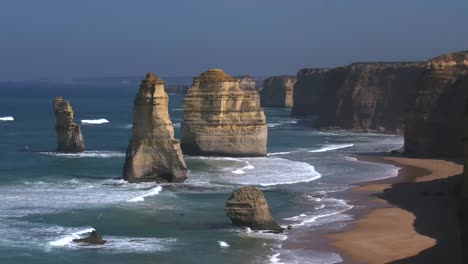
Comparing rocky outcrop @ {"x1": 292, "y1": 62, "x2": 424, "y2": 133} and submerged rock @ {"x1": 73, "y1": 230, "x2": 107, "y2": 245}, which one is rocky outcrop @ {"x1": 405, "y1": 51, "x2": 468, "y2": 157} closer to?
rocky outcrop @ {"x1": 292, "y1": 62, "x2": 424, "y2": 133}

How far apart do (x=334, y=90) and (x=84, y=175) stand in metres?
61.5

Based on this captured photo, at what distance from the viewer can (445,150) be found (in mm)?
64875

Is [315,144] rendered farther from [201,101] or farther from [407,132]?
[201,101]

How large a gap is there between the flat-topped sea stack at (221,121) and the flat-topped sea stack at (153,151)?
46.0ft

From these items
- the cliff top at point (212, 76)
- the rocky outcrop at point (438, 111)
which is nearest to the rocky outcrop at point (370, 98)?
the rocky outcrop at point (438, 111)

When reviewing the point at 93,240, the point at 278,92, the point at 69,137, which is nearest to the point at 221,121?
the point at 69,137

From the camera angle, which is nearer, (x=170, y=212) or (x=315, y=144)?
(x=170, y=212)

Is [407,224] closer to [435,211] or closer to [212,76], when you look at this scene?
[435,211]

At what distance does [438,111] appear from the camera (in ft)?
213

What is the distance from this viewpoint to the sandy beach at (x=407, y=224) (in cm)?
3120

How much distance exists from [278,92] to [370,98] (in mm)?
76565

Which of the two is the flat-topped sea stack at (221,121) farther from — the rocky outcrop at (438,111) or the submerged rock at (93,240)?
the submerged rock at (93,240)

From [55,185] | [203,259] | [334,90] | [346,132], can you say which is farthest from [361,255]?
[334,90]

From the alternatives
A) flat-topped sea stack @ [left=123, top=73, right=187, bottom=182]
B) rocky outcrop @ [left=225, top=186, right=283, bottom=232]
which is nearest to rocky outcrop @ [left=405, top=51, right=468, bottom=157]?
flat-topped sea stack @ [left=123, top=73, right=187, bottom=182]
